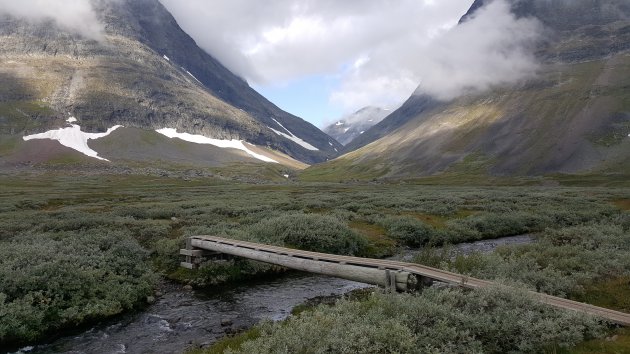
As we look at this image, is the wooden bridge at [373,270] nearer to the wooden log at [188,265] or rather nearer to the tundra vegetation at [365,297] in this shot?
the wooden log at [188,265]

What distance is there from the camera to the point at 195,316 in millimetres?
18375

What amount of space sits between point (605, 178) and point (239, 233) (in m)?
131

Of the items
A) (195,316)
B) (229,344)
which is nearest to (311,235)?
(195,316)

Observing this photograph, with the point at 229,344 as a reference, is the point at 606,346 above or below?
above

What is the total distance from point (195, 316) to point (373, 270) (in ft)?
27.5

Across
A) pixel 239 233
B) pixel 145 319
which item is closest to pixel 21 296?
pixel 145 319

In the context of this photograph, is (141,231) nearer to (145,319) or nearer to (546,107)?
(145,319)

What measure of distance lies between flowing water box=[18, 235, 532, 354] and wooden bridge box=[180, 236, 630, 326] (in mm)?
2076

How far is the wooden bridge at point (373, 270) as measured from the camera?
40.9 ft

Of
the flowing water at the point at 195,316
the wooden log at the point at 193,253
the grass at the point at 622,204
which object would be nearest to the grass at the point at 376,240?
the flowing water at the point at 195,316

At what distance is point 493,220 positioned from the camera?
41531 millimetres

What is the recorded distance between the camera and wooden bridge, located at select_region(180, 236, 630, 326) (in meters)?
12.5

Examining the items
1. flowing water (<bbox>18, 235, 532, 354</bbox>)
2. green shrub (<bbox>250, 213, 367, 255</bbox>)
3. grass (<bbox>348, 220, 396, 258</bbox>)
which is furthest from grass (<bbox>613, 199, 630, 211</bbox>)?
flowing water (<bbox>18, 235, 532, 354</bbox>)

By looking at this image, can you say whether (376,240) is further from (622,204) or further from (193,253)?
(622,204)
